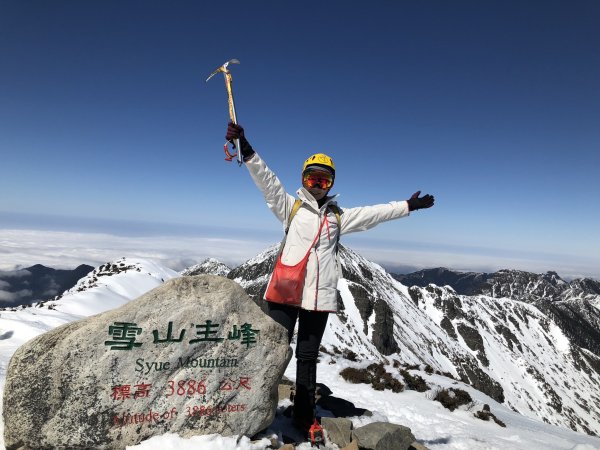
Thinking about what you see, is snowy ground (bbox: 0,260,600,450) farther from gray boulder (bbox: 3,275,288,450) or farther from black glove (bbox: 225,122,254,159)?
black glove (bbox: 225,122,254,159)

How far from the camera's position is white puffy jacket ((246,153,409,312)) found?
5879mm

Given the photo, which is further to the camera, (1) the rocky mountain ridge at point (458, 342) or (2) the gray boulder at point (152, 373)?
(1) the rocky mountain ridge at point (458, 342)

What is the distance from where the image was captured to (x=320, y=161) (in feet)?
20.9

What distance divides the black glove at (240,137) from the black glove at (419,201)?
3.27m

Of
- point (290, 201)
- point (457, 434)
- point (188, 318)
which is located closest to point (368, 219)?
point (290, 201)

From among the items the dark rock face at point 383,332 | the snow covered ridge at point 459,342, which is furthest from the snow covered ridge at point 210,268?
the dark rock face at point 383,332

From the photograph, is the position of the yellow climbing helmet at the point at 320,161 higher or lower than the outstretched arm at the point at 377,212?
higher

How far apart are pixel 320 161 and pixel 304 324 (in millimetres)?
2887

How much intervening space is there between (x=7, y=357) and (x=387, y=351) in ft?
248

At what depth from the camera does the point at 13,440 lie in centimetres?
520

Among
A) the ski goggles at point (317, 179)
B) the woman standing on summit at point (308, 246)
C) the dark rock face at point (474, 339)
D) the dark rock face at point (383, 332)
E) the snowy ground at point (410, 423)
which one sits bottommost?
the dark rock face at point (474, 339)

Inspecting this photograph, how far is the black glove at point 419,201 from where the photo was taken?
269 inches

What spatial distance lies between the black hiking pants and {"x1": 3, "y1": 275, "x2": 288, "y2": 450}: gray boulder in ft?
0.76

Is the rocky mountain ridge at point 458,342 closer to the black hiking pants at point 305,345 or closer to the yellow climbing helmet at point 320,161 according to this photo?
the black hiking pants at point 305,345
